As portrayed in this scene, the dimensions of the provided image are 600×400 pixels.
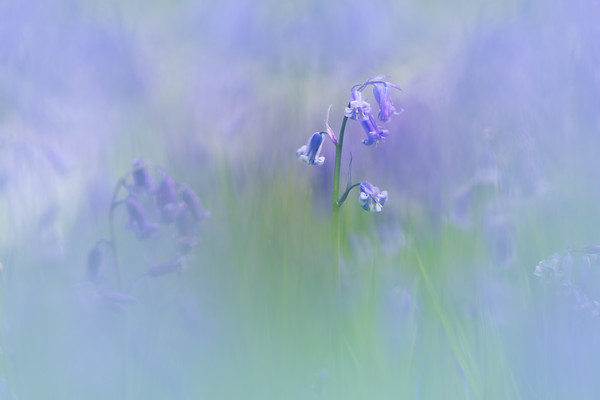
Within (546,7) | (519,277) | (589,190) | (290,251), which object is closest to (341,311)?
(290,251)

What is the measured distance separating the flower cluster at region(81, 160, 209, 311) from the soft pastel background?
0.02m

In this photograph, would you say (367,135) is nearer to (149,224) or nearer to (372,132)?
(372,132)

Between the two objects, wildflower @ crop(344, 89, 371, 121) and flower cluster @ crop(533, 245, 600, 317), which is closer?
wildflower @ crop(344, 89, 371, 121)

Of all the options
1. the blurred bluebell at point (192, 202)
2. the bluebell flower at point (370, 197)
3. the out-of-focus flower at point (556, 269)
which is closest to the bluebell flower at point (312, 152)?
the bluebell flower at point (370, 197)

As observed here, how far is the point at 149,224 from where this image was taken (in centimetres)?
120

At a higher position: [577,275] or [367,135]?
[367,135]

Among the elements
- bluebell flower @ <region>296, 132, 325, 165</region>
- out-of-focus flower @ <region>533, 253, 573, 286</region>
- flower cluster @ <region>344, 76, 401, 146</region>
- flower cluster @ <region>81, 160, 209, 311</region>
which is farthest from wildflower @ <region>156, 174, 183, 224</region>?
out-of-focus flower @ <region>533, 253, 573, 286</region>

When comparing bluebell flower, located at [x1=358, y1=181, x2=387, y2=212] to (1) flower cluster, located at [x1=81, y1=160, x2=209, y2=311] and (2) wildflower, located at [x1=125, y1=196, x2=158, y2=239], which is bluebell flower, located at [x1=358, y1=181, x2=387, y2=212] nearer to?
(1) flower cluster, located at [x1=81, y1=160, x2=209, y2=311]

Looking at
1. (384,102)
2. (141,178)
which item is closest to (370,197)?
(384,102)

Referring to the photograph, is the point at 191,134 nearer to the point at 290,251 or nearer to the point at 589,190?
the point at 290,251

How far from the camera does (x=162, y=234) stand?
3.94 feet

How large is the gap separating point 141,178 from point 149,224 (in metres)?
0.10

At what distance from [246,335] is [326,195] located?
0.34m

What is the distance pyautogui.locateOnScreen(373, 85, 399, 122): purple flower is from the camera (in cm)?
113
